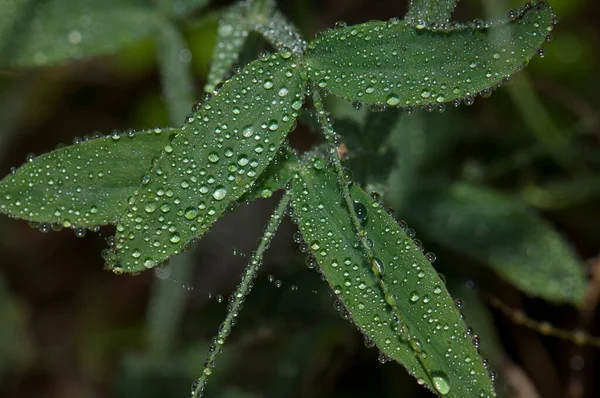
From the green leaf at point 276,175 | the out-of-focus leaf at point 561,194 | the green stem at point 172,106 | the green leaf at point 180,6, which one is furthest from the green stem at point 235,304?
the out-of-focus leaf at point 561,194

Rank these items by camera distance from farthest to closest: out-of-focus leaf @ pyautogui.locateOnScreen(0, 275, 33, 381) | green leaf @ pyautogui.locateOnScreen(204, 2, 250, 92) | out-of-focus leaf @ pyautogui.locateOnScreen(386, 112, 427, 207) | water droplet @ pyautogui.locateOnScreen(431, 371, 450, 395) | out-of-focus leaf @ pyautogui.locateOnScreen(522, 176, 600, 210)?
out-of-focus leaf @ pyautogui.locateOnScreen(0, 275, 33, 381)
out-of-focus leaf @ pyautogui.locateOnScreen(522, 176, 600, 210)
out-of-focus leaf @ pyautogui.locateOnScreen(386, 112, 427, 207)
green leaf @ pyautogui.locateOnScreen(204, 2, 250, 92)
water droplet @ pyautogui.locateOnScreen(431, 371, 450, 395)

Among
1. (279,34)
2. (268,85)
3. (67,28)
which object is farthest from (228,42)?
(67,28)

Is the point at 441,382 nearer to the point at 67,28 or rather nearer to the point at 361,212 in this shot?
the point at 361,212

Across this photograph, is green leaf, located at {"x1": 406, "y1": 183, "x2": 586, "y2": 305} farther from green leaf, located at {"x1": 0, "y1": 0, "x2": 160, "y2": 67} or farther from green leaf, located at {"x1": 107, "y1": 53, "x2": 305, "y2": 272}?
green leaf, located at {"x1": 0, "y1": 0, "x2": 160, "y2": 67}

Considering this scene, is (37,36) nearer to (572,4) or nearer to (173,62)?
(173,62)

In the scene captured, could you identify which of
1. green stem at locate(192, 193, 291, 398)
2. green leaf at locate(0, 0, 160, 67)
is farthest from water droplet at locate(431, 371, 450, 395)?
green leaf at locate(0, 0, 160, 67)

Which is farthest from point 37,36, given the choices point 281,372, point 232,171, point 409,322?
point 409,322
